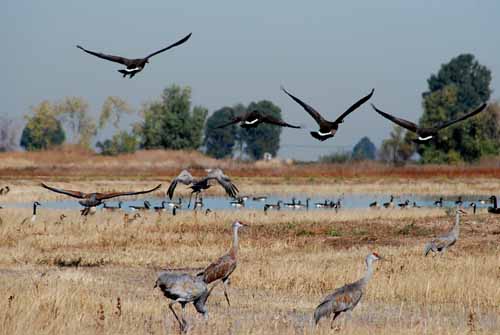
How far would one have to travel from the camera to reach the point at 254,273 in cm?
1752

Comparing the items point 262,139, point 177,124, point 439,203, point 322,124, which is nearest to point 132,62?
point 322,124

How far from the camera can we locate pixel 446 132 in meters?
88.4

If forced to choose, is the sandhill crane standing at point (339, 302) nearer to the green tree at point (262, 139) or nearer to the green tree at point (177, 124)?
the green tree at point (177, 124)

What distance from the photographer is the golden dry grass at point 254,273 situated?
41.3 ft

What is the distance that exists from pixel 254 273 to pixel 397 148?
9619 centimetres

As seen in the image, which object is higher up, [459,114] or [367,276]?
[459,114]

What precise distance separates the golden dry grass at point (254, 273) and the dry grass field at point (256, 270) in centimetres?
3

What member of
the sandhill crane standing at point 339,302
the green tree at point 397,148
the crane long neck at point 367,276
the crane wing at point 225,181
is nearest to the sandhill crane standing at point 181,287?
the sandhill crane standing at point 339,302

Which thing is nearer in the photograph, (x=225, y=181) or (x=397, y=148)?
(x=225, y=181)

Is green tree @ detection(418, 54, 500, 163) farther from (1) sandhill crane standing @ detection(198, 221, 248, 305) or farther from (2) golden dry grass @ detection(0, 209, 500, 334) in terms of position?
(1) sandhill crane standing @ detection(198, 221, 248, 305)

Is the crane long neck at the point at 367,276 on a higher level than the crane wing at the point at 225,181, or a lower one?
lower

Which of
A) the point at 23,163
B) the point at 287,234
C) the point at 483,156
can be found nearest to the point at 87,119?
the point at 23,163

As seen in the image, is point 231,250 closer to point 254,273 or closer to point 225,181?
point 254,273

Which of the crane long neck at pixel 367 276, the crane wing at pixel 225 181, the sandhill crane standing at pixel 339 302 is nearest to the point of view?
the sandhill crane standing at pixel 339 302
